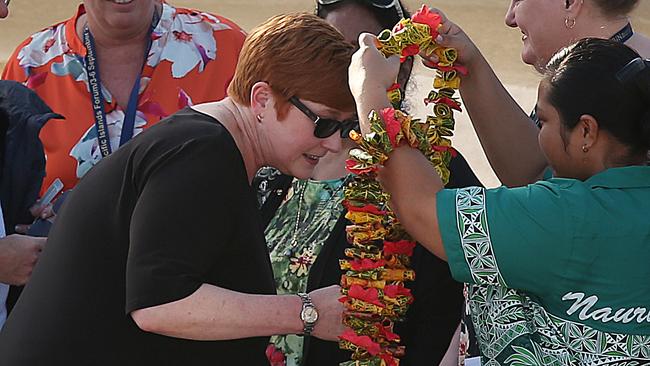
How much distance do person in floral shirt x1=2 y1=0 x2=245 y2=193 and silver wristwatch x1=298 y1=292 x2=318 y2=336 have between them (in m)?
1.51

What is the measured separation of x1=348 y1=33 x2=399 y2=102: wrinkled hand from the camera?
255 centimetres

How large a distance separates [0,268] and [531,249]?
1807mm

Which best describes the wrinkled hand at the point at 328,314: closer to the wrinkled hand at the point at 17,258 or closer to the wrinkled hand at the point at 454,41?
the wrinkled hand at the point at 454,41

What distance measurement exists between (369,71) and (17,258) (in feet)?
4.81

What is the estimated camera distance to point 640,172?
246 cm

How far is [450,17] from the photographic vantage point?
14.2 meters

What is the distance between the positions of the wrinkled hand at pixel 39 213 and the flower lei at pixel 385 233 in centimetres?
135

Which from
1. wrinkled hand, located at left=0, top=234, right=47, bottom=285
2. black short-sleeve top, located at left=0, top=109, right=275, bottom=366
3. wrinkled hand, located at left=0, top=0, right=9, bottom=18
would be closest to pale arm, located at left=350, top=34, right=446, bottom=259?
black short-sleeve top, located at left=0, top=109, right=275, bottom=366

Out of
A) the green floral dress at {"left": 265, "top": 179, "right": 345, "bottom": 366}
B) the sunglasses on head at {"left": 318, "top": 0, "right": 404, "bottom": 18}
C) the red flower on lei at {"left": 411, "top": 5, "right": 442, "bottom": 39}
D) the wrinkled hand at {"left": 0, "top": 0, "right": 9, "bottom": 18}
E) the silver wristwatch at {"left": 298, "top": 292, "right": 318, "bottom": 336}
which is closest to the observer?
the silver wristwatch at {"left": 298, "top": 292, "right": 318, "bottom": 336}

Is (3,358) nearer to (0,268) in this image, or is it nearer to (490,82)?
(0,268)

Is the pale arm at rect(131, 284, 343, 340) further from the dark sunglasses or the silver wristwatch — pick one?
the dark sunglasses

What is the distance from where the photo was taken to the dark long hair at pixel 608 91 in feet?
7.98

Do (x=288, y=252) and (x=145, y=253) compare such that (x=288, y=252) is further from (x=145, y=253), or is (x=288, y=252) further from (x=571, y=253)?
(x=571, y=253)

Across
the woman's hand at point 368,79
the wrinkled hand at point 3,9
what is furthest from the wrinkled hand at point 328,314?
the wrinkled hand at point 3,9
